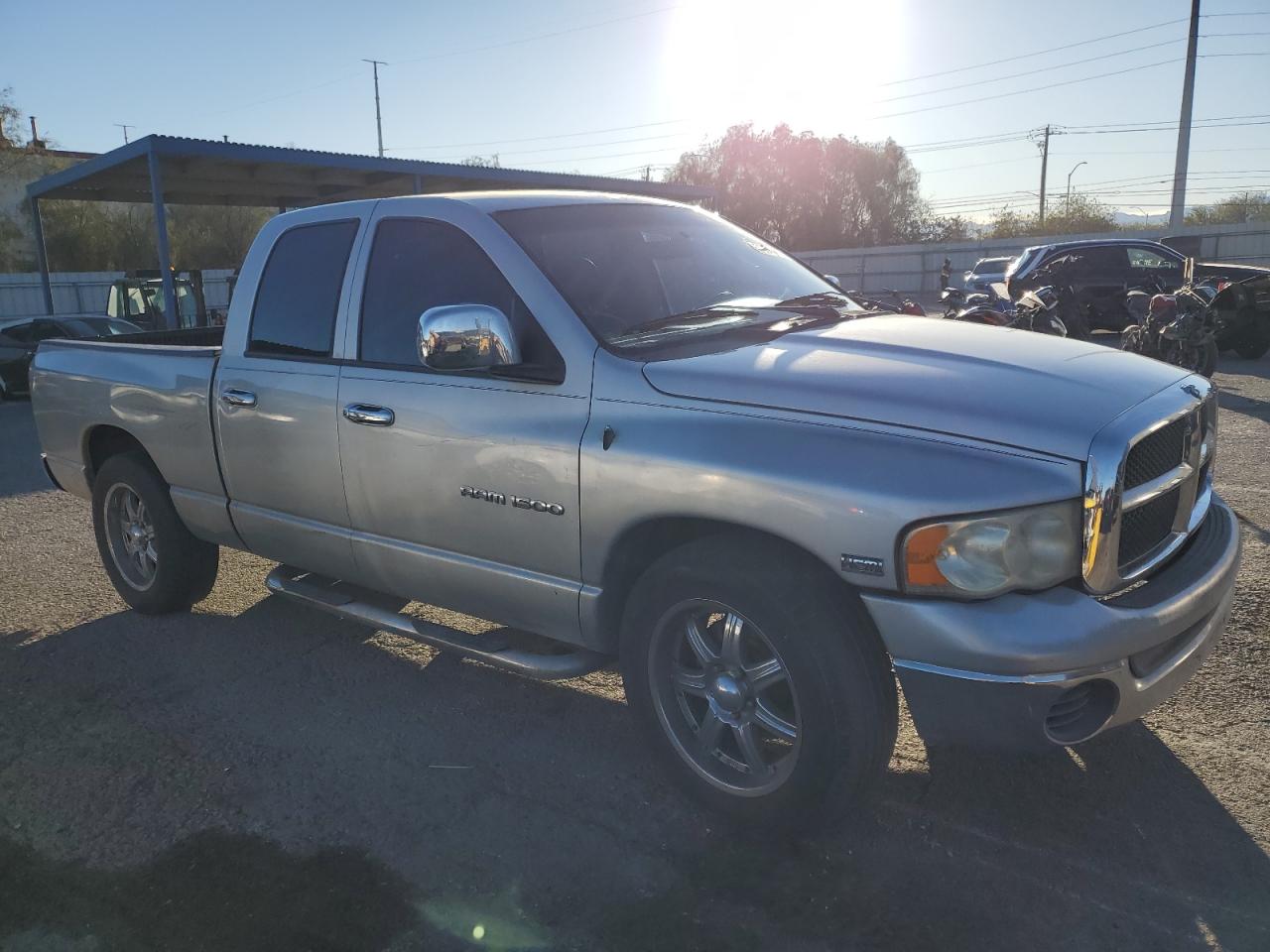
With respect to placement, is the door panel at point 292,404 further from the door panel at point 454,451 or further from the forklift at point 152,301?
the forklift at point 152,301

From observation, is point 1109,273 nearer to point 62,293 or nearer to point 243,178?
point 243,178

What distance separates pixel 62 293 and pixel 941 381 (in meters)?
40.1

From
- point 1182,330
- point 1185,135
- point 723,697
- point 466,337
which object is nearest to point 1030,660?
point 723,697

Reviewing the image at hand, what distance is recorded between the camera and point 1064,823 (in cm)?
309

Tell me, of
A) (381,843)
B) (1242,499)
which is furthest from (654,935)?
(1242,499)

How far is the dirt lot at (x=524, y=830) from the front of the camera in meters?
2.69

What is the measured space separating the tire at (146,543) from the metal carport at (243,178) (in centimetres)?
1121

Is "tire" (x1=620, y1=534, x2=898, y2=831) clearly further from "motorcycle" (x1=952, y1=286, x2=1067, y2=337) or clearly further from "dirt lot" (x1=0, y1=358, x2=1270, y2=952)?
"motorcycle" (x1=952, y1=286, x2=1067, y2=337)

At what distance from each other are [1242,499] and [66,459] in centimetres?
723

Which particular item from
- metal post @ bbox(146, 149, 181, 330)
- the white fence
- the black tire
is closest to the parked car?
the black tire

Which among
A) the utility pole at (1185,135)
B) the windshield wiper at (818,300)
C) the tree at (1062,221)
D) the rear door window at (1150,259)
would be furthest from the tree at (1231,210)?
the windshield wiper at (818,300)

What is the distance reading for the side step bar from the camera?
345cm

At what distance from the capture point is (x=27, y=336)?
57.3ft

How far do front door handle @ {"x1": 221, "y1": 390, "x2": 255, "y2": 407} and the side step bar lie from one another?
0.81 m
